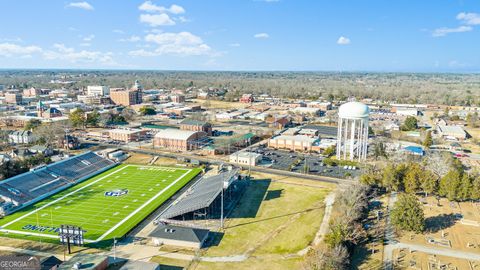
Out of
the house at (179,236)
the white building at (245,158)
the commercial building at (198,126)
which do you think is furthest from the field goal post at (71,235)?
the commercial building at (198,126)

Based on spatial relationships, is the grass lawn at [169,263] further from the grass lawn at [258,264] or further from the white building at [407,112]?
the white building at [407,112]

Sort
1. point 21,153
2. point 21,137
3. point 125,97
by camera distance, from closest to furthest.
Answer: point 21,153, point 21,137, point 125,97

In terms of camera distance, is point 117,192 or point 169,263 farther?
point 117,192

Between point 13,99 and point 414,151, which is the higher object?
point 13,99

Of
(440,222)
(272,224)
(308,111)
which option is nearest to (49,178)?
(272,224)

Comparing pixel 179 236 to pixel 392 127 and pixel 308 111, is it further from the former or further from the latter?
pixel 308 111

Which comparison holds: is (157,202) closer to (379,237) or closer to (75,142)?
(379,237)

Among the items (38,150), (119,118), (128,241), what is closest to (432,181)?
(128,241)

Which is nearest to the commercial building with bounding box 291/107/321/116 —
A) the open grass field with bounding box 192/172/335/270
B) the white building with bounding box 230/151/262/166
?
the white building with bounding box 230/151/262/166
